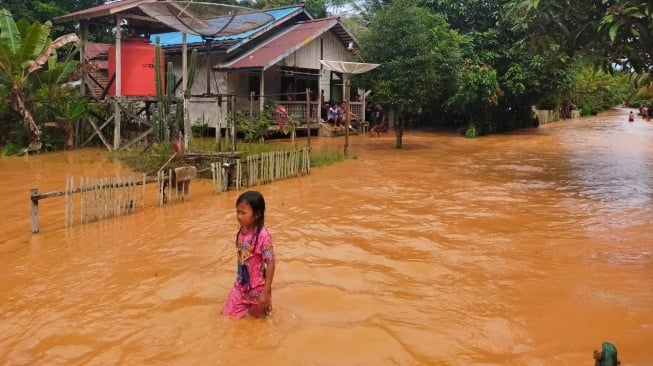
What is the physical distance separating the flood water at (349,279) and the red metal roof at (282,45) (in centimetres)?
747

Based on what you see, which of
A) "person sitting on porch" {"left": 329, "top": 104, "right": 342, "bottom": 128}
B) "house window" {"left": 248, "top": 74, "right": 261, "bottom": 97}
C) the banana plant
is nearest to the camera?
the banana plant

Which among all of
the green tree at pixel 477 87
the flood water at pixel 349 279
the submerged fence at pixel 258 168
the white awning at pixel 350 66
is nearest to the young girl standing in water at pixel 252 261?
the flood water at pixel 349 279

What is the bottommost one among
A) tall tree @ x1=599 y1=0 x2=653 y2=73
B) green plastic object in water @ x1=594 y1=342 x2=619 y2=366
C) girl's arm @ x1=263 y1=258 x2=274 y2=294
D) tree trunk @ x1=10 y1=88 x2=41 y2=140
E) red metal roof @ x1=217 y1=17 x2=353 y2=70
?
girl's arm @ x1=263 y1=258 x2=274 y2=294

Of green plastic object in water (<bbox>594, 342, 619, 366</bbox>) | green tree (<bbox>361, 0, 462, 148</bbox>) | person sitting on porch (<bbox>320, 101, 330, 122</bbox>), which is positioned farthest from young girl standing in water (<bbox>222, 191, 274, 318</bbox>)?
person sitting on porch (<bbox>320, 101, 330, 122</bbox>)

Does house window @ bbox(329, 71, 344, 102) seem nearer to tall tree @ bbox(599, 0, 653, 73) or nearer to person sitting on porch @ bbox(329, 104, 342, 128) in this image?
person sitting on porch @ bbox(329, 104, 342, 128)

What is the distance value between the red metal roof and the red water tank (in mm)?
2894

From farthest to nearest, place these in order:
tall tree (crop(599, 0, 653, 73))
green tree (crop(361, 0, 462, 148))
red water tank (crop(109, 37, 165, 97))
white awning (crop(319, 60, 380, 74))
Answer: green tree (crop(361, 0, 462, 148))
white awning (crop(319, 60, 380, 74))
red water tank (crop(109, 37, 165, 97))
tall tree (crop(599, 0, 653, 73))

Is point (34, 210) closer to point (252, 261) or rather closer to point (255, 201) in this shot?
point (252, 261)

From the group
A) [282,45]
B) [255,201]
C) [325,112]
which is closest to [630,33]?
[255,201]

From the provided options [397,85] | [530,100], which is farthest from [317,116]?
[530,100]

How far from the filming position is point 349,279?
17.7 ft

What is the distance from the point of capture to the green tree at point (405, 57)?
612 inches

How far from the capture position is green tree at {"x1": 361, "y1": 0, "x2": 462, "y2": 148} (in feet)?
51.0

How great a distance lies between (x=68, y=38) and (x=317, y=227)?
34.4 feet
